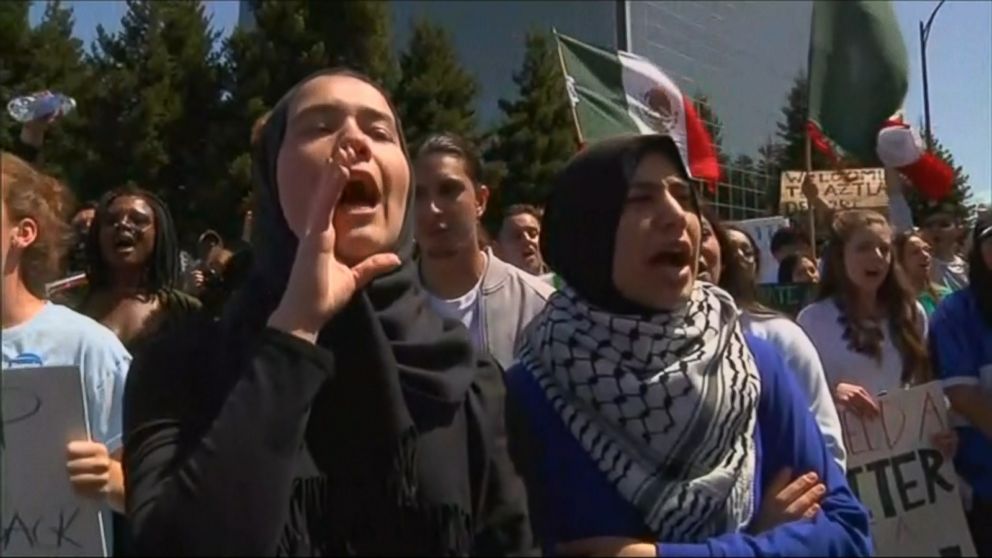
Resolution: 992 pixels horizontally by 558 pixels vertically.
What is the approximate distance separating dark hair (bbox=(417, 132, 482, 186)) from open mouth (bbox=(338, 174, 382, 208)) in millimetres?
2380

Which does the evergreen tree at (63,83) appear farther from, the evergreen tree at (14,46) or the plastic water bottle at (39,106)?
the plastic water bottle at (39,106)

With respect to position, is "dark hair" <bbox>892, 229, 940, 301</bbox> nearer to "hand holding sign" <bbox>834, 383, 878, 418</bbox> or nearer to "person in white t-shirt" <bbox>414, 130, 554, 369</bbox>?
"hand holding sign" <bbox>834, 383, 878, 418</bbox>

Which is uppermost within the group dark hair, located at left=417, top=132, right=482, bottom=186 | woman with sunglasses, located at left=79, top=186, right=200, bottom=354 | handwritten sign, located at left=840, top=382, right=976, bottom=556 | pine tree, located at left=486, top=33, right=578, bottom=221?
pine tree, located at left=486, top=33, right=578, bottom=221

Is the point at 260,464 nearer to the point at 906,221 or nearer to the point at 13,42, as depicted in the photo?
the point at 906,221

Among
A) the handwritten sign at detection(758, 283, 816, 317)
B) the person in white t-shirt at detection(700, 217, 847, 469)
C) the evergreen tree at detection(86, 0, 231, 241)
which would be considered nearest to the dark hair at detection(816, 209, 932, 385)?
the person in white t-shirt at detection(700, 217, 847, 469)

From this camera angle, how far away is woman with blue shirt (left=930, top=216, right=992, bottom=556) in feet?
14.1

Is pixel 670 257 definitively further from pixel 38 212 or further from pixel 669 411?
pixel 38 212

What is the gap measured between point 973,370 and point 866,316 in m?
0.71

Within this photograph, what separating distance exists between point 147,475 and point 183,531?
0.17 metres

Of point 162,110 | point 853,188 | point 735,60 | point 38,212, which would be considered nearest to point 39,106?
point 38,212

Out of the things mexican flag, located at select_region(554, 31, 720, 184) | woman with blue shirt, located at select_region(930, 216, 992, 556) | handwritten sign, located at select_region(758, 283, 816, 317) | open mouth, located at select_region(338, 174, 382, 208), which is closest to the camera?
open mouth, located at select_region(338, 174, 382, 208)

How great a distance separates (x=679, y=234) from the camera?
2576 millimetres

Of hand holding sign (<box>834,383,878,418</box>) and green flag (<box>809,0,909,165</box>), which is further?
green flag (<box>809,0,909,165</box>)

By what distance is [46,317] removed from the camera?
3.14 metres
